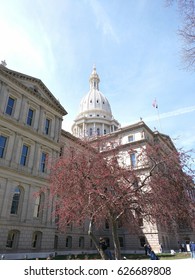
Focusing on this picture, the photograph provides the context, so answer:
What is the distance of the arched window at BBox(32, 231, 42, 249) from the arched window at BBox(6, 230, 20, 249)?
102 inches

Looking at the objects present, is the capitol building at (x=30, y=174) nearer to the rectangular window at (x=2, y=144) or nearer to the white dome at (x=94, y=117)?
the rectangular window at (x=2, y=144)

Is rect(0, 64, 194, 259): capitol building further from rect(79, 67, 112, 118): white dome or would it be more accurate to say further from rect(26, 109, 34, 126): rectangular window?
rect(79, 67, 112, 118): white dome

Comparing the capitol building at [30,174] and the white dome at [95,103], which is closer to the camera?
the capitol building at [30,174]

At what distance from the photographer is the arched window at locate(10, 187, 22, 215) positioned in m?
25.1

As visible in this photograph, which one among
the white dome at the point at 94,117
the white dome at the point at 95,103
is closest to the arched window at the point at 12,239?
the white dome at the point at 94,117

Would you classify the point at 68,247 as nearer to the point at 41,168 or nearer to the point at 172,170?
the point at 41,168

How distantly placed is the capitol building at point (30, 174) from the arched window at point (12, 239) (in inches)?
3.9

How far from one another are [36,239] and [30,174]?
778 cm

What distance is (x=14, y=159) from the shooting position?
26500mm

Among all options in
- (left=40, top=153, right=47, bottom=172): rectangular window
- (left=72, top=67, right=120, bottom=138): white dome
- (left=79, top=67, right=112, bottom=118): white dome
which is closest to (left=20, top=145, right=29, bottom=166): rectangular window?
(left=40, top=153, right=47, bottom=172): rectangular window

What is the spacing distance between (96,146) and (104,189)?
5549 mm

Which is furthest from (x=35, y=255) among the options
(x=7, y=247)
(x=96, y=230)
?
(x=96, y=230)

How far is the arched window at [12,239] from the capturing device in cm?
2345
